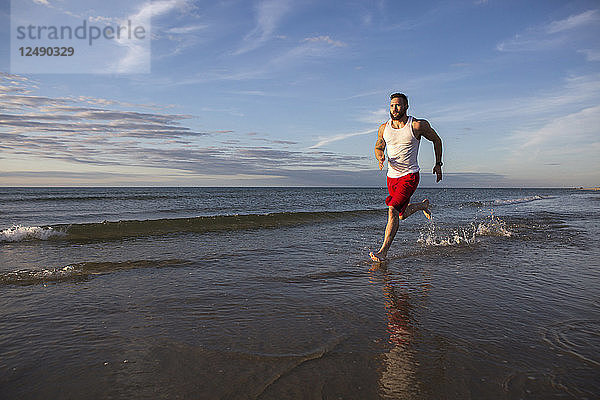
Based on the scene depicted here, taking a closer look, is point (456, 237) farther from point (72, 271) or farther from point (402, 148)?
point (72, 271)

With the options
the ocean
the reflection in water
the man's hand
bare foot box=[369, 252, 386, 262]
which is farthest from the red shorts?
the reflection in water

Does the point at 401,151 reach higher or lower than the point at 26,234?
higher

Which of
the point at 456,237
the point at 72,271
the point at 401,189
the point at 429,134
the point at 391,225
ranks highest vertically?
the point at 429,134

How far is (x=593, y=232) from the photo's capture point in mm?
9398

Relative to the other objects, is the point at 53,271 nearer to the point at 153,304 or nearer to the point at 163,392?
the point at 153,304

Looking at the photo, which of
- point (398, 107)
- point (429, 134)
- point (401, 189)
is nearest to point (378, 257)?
point (401, 189)

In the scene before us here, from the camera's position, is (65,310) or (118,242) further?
(118,242)

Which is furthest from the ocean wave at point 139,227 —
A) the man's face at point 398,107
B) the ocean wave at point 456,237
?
the man's face at point 398,107

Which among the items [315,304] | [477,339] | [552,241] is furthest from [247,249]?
[552,241]

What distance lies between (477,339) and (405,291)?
1.39 meters

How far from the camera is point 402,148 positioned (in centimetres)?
502

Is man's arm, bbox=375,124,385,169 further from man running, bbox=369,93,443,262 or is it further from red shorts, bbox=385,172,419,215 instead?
red shorts, bbox=385,172,419,215

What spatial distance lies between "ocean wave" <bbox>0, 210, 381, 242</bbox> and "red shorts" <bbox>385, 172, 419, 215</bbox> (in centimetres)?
765

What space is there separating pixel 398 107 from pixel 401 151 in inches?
23.2
